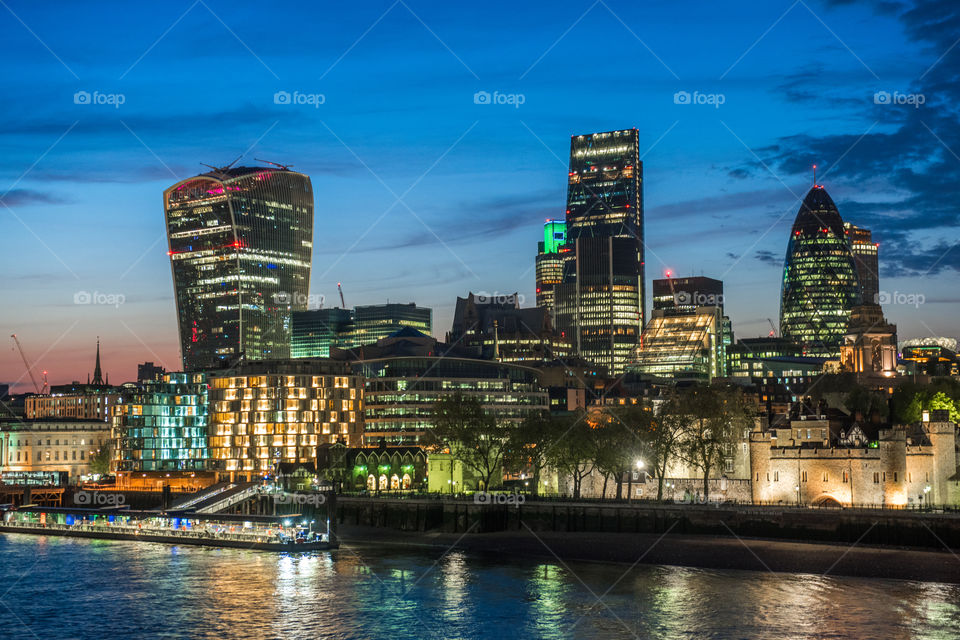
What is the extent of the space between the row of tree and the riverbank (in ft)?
50.8

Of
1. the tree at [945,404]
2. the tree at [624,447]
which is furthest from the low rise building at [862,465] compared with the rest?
the tree at [945,404]

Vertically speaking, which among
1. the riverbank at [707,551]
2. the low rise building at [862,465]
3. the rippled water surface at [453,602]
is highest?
the low rise building at [862,465]

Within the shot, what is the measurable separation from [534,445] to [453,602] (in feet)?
228

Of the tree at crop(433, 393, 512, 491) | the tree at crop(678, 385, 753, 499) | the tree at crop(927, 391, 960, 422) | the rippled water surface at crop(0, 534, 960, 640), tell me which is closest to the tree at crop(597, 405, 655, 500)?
the tree at crop(678, 385, 753, 499)

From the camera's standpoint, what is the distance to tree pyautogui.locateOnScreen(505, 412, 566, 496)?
14450cm

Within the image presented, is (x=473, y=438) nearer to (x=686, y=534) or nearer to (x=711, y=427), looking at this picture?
(x=711, y=427)

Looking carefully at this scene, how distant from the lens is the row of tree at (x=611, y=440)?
126125mm

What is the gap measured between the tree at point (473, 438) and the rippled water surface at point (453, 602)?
3940 centimetres

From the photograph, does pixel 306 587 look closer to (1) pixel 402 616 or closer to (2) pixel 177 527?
(1) pixel 402 616

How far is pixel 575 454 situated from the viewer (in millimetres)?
135125

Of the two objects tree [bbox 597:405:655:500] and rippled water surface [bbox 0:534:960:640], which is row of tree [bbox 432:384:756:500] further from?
rippled water surface [bbox 0:534:960:640]

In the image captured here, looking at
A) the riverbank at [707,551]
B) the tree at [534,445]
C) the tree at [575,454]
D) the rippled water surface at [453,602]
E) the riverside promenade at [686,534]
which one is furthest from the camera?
the tree at [534,445]

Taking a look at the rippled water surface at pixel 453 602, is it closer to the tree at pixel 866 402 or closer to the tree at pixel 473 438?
the tree at pixel 473 438

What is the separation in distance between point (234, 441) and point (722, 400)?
9747 centimetres
